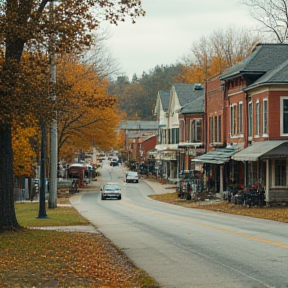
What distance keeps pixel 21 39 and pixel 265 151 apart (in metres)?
20.8

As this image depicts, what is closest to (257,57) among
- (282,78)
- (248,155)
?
(282,78)

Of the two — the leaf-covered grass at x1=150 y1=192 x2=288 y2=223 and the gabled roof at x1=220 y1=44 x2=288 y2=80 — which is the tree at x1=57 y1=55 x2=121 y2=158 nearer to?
the leaf-covered grass at x1=150 y1=192 x2=288 y2=223

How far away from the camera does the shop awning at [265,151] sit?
35062 mm

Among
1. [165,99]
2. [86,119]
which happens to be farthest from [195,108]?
[165,99]

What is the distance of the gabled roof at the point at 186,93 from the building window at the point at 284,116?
113 feet

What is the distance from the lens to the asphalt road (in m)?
12.2

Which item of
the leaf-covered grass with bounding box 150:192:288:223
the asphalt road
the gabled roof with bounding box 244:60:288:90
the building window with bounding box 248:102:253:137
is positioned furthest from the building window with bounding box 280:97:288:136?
the asphalt road

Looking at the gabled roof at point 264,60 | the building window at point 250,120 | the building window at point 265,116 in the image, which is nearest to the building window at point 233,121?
the gabled roof at point 264,60

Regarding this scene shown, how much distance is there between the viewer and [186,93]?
74062mm

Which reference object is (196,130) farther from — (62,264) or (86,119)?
(62,264)

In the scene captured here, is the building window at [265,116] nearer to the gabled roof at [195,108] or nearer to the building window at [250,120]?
the building window at [250,120]

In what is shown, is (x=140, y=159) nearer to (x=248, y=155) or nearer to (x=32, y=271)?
(x=248, y=155)

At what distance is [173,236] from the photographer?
20.9 m

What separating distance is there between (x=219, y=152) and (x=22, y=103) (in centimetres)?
3180
